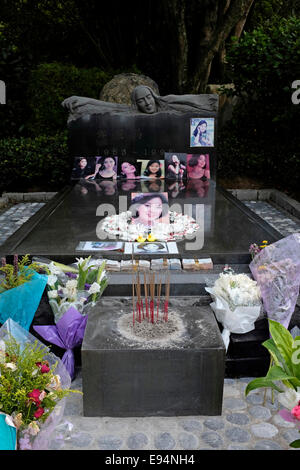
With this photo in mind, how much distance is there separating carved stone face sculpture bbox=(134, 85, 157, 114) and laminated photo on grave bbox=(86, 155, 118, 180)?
109cm

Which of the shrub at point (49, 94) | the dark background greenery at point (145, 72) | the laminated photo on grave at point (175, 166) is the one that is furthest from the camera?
the shrub at point (49, 94)

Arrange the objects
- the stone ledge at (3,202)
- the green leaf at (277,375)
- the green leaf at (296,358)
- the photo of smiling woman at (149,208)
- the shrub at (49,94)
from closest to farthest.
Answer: the green leaf at (277,375) < the green leaf at (296,358) < the photo of smiling woman at (149,208) < the stone ledge at (3,202) < the shrub at (49,94)

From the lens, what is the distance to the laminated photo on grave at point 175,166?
8.34 meters

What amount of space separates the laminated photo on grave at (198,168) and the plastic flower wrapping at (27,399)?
19.9ft

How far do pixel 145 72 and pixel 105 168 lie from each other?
629 cm

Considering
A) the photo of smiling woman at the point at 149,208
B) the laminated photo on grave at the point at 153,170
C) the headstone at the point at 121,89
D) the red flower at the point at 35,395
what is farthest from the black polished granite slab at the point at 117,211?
the headstone at the point at 121,89

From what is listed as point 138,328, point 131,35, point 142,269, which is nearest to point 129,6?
point 131,35

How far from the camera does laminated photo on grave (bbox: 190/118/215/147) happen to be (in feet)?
28.1

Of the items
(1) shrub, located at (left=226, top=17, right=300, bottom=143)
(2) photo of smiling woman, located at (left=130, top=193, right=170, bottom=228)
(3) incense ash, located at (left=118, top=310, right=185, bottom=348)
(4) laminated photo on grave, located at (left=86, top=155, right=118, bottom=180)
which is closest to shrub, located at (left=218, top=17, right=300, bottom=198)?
(1) shrub, located at (left=226, top=17, right=300, bottom=143)

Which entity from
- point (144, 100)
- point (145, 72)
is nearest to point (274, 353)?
point (144, 100)

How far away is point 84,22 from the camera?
1336cm

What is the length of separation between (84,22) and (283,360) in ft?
41.9

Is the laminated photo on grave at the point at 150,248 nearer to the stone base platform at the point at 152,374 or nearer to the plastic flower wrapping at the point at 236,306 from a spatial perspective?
the plastic flower wrapping at the point at 236,306

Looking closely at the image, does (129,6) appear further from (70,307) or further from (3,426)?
(3,426)
